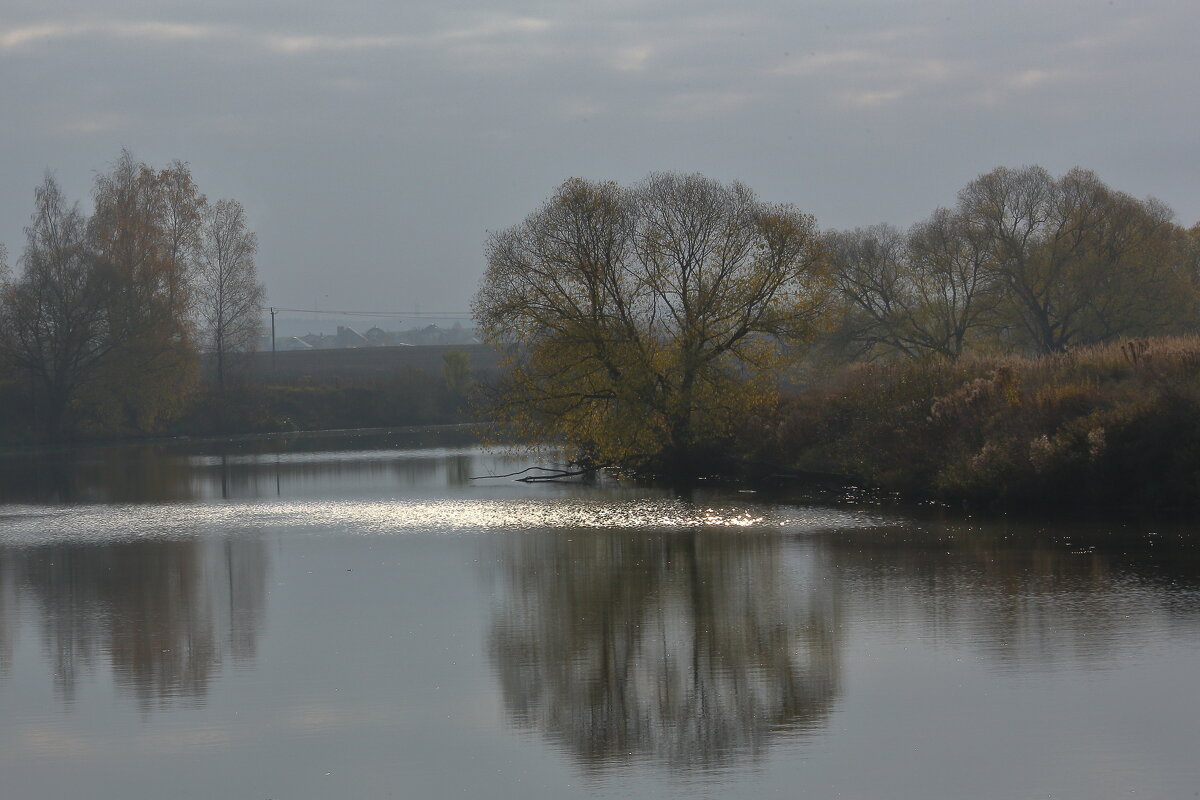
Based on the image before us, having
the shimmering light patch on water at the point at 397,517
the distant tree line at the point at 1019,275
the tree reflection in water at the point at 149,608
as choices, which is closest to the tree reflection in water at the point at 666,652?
the tree reflection in water at the point at 149,608

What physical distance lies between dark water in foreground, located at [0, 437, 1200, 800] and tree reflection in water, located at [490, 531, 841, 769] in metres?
0.05

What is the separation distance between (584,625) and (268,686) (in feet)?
12.7

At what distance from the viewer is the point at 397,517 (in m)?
26.7

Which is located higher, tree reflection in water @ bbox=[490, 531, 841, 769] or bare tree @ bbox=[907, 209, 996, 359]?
bare tree @ bbox=[907, 209, 996, 359]

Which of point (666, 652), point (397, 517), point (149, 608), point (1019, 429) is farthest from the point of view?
point (397, 517)

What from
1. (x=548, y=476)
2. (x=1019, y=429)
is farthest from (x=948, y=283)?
(x=1019, y=429)

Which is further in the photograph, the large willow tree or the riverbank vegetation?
the large willow tree

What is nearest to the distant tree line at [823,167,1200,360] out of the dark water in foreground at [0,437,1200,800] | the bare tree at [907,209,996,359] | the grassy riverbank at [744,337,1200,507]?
the bare tree at [907,209,996,359]

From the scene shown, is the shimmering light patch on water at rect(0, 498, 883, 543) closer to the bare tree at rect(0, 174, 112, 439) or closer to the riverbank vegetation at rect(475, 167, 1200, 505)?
the riverbank vegetation at rect(475, 167, 1200, 505)

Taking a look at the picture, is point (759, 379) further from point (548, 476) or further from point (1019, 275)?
point (1019, 275)

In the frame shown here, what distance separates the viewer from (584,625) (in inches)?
565

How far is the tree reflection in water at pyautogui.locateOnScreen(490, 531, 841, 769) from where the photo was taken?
10.0 metres

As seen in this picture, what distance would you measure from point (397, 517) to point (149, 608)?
34.7 ft

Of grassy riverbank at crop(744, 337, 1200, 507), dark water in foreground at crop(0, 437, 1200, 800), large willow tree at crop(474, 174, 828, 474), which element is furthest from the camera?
large willow tree at crop(474, 174, 828, 474)
